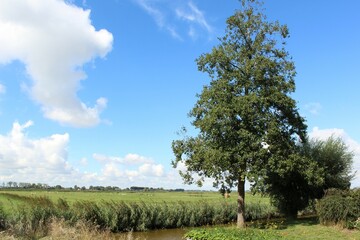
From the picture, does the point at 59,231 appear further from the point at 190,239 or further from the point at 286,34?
the point at 286,34

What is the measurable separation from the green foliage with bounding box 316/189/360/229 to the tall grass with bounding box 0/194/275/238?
42.5ft

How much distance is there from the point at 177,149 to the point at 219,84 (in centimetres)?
541

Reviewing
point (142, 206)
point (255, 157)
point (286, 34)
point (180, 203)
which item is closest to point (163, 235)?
point (142, 206)

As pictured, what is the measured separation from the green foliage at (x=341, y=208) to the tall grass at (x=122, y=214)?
42.5 ft

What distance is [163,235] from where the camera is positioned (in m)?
28.5

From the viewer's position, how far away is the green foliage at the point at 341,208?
22.3m

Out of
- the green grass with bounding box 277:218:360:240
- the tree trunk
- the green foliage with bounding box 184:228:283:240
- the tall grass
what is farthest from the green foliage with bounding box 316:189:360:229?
the tall grass

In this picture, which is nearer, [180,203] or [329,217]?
[329,217]

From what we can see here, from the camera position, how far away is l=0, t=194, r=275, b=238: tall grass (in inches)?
992

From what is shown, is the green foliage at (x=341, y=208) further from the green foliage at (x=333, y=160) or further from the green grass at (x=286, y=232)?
the green foliage at (x=333, y=160)

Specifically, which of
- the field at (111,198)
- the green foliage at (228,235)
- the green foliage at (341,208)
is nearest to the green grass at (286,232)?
the green foliage at (228,235)

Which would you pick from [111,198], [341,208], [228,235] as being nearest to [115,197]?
→ [111,198]

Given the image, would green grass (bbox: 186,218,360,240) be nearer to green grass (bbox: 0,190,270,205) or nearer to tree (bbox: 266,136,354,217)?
tree (bbox: 266,136,354,217)

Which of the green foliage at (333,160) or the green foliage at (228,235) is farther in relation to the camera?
the green foliage at (333,160)
